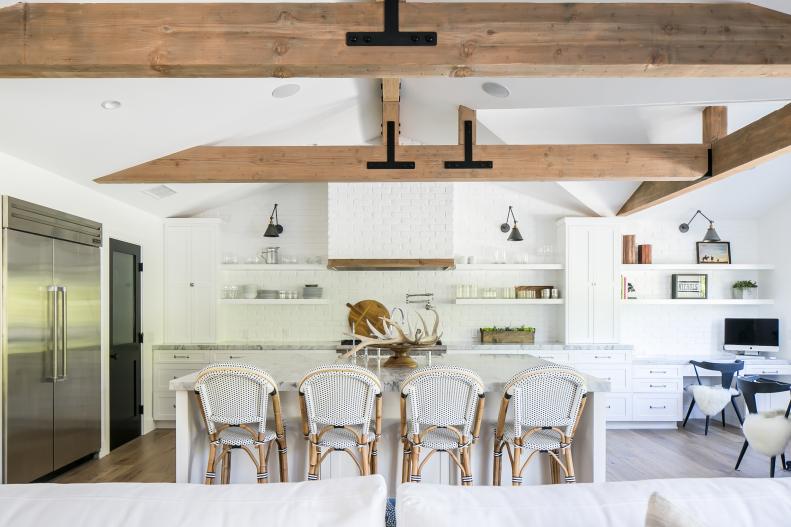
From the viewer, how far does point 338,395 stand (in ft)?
10.3

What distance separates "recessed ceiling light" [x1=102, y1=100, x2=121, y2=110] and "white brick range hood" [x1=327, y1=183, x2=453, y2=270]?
9.83 ft

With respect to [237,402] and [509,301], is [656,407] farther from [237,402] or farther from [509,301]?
[237,402]

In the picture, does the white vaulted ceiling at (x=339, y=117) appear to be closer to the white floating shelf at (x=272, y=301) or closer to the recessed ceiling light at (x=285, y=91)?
the recessed ceiling light at (x=285, y=91)

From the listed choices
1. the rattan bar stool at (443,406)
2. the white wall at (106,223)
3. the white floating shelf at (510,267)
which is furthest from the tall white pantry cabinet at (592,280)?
the white wall at (106,223)

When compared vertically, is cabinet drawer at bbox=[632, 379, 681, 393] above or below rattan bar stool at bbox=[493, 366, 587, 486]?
below

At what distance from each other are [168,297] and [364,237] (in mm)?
2447

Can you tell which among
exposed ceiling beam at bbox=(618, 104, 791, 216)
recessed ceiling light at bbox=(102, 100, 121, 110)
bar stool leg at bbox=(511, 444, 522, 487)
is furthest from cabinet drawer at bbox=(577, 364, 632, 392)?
Answer: recessed ceiling light at bbox=(102, 100, 121, 110)

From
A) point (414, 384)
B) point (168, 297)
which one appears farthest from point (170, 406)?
point (414, 384)

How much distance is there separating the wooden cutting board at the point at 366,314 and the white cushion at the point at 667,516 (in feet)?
18.4

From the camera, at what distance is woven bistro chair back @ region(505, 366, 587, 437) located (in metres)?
3.16

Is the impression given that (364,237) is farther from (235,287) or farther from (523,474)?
(523,474)

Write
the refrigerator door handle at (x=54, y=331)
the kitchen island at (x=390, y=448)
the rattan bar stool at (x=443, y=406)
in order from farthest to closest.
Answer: the refrigerator door handle at (x=54, y=331)
the kitchen island at (x=390, y=448)
the rattan bar stool at (x=443, y=406)

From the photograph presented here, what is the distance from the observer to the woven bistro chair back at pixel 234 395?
316cm

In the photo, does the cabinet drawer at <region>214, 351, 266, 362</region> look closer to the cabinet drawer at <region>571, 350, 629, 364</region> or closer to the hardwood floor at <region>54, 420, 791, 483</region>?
the hardwood floor at <region>54, 420, 791, 483</region>
